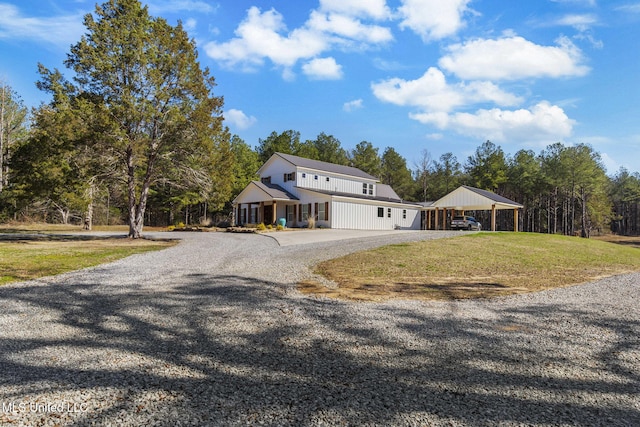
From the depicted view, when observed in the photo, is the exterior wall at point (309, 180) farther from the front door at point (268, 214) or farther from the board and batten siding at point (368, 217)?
the board and batten siding at point (368, 217)

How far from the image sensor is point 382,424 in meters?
2.71

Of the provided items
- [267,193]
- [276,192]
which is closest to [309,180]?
[276,192]

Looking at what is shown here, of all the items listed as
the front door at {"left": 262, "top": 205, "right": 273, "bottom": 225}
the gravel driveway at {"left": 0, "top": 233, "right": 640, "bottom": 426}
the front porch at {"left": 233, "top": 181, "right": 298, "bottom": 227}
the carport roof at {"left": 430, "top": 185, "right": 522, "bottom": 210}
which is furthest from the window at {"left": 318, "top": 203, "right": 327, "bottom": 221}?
the gravel driveway at {"left": 0, "top": 233, "right": 640, "bottom": 426}

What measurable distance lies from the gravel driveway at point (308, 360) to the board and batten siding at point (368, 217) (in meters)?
24.3

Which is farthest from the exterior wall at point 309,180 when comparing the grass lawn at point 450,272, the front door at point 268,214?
the grass lawn at point 450,272

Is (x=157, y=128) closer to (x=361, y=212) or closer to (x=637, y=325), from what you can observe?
(x=361, y=212)

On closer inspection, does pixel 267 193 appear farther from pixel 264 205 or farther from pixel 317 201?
pixel 317 201

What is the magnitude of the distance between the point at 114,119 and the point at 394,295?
1777 cm

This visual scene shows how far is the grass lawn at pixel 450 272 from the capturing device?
25.3 feet

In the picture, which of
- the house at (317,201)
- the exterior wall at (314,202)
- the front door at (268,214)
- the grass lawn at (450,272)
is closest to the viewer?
the grass lawn at (450,272)

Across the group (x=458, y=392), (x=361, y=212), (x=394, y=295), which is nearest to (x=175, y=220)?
(x=361, y=212)

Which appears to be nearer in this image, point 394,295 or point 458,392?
point 458,392

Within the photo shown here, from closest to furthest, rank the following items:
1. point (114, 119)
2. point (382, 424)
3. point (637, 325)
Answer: point (382, 424) < point (637, 325) < point (114, 119)

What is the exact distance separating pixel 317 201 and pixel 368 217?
5147 millimetres
